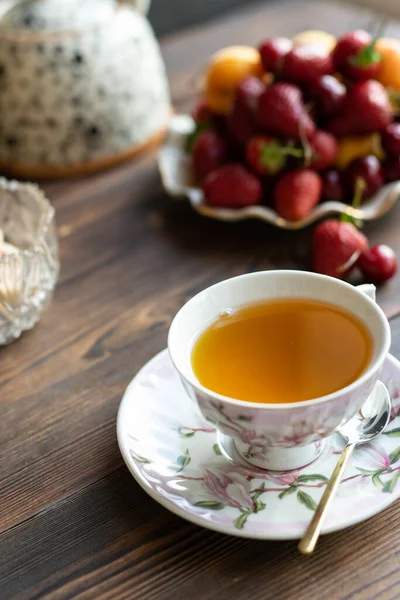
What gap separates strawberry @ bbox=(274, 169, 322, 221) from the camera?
97 cm

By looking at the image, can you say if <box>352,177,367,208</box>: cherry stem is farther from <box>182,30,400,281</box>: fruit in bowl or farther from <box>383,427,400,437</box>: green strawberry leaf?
<box>383,427,400,437</box>: green strawberry leaf

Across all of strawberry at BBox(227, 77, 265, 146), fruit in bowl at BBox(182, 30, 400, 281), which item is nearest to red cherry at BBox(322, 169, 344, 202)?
fruit in bowl at BBox(182, 30, 400, 281)

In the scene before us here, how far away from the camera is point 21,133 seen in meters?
1.18

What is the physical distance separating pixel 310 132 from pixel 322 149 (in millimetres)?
29

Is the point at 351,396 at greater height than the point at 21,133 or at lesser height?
greater

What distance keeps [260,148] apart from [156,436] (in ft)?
1.54

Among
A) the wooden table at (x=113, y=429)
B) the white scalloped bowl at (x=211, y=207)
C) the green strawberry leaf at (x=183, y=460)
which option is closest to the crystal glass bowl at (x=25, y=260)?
the wooden table at (x=113, y=429)

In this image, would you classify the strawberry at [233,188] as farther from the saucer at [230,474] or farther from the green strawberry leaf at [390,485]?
the green strawberry leaf at [390,485]

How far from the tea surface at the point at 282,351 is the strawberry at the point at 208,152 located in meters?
0.43

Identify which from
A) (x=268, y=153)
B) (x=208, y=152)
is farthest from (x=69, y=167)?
(x=268, y=153)

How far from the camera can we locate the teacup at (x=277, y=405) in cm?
56

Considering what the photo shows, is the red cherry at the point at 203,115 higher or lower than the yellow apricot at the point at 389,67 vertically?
lower

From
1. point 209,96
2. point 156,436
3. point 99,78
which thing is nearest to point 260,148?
point 209,96

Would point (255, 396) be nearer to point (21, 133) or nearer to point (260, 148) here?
point (260, 148)
